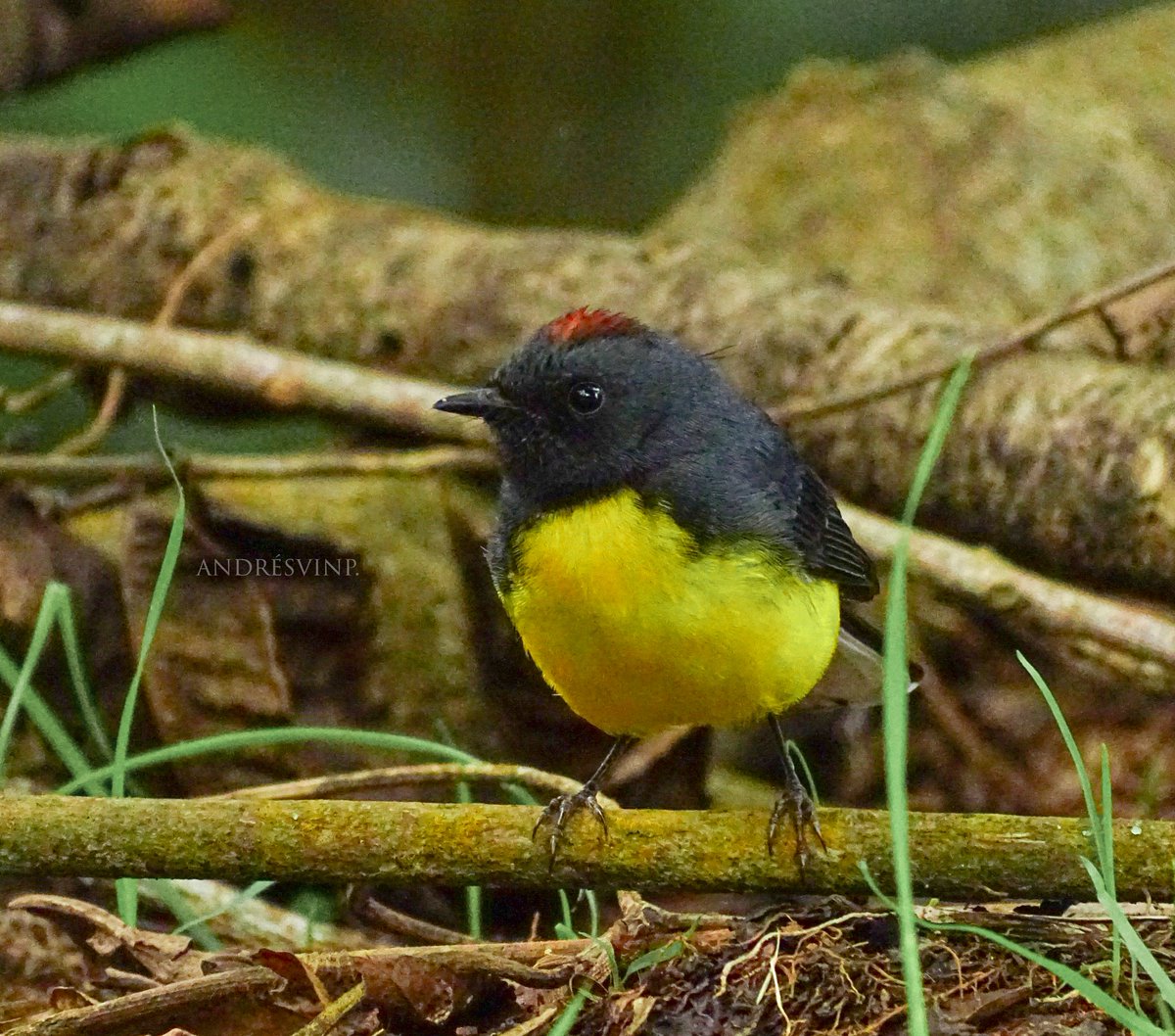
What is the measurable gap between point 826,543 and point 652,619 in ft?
2.09

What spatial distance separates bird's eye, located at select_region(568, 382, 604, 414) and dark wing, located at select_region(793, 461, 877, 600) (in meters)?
0.47

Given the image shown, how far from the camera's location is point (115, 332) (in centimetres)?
505

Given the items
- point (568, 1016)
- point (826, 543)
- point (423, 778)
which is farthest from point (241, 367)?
point (568, 1016)

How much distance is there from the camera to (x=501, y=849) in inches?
94.5

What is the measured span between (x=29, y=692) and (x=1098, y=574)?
2.77 metres

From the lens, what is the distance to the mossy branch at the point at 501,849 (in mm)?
2324

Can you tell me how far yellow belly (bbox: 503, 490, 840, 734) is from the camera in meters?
2.71

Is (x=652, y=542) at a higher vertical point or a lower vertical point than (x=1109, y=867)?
higher

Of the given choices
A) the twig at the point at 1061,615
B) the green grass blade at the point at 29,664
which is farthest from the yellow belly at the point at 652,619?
the twig at the point at 1061,615

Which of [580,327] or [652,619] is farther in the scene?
[580,327]

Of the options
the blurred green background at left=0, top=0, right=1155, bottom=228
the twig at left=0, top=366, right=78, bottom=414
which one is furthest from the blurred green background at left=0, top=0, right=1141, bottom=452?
the twig at left=0, top=366, right=78, bottom=414

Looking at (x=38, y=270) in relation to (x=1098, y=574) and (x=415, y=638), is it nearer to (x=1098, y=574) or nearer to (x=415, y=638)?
(x=415, y=638)

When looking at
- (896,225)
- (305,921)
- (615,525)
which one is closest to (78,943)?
(305,921)

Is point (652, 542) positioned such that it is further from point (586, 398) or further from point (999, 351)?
point (999, 351)
